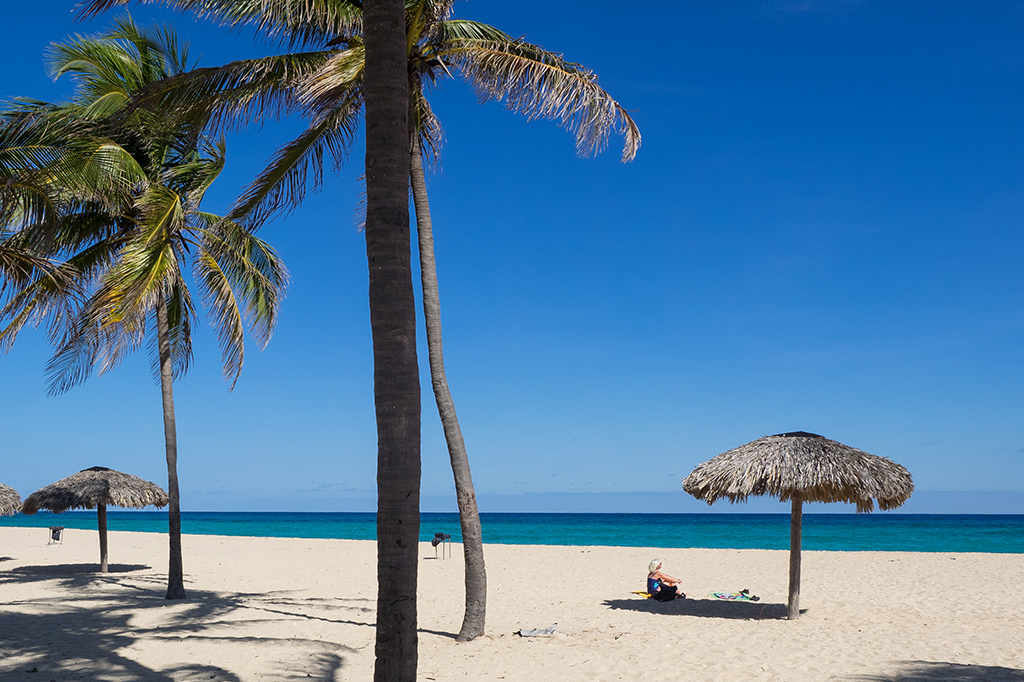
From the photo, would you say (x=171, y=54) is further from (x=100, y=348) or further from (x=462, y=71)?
(x=462, y=71)

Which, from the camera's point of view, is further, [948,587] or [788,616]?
[948,587]

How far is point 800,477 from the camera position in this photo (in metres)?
9.77

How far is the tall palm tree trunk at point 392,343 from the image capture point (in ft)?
12.9

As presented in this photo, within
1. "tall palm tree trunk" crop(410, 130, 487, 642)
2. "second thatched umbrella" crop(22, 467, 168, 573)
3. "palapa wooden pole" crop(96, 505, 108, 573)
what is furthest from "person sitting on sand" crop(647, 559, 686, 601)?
"palapa wooden pole" crop(96, 505, 108, 573)

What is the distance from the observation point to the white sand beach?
23.2 feet

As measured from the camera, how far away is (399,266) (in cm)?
418

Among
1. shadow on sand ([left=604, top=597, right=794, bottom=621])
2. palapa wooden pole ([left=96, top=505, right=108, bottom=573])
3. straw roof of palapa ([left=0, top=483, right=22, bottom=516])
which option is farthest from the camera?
straw roof of palapa ([left=0, top=483, right=22, bottom=516])

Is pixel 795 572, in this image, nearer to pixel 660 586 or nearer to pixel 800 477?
pixel 800 477

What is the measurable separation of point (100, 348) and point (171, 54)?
15.8 feet

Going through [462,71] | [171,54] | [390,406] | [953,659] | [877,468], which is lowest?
[953,659]

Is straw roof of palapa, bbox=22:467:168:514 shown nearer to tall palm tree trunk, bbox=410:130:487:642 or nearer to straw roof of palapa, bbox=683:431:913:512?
tall palm tree trunk, bbox=410:130:487:642

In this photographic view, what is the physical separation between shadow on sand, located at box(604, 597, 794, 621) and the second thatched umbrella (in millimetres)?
9784

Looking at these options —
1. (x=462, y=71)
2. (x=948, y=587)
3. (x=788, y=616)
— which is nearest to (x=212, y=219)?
(x=462, y=71)

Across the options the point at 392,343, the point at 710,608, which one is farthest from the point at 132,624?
the point at 710,608
